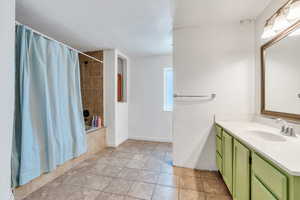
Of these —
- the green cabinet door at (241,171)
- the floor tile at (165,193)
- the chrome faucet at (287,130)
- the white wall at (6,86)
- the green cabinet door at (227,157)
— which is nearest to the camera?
the white wall at (6,86)

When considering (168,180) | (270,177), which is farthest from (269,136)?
(168,180)

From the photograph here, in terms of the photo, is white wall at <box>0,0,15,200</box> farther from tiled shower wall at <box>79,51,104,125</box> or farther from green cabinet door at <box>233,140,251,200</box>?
tiled shower wall at <box>79,51,104,125</box>

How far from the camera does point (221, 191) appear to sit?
5.70 ft

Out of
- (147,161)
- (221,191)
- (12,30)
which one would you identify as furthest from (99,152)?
(12,30)

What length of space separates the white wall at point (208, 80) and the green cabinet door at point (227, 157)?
1.57ft

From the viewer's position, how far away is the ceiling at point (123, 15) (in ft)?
5.42

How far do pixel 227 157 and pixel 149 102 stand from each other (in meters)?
2.40

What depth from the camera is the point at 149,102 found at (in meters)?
3.77

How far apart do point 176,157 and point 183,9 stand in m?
2.12

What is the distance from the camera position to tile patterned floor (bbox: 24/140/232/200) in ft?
5.40

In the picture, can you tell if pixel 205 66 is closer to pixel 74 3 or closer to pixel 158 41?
pixel 158 41

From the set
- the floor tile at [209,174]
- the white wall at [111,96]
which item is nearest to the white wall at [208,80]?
the floor tile at [209,174]

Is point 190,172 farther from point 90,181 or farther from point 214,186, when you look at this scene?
point 90,181

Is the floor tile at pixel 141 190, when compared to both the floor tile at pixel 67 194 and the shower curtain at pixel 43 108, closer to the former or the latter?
the floor tile at pixel 67 194
